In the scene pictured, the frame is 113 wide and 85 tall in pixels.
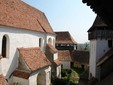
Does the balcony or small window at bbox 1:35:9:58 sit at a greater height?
the balcony

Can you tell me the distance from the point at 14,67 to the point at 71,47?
32699mm

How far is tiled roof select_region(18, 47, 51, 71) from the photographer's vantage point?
74.2 feet

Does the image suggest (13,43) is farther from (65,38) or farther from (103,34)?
(65,38)

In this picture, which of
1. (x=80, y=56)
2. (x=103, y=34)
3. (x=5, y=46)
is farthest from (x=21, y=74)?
(x=80, y=56)

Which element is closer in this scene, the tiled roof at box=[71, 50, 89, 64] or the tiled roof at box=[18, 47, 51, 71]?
the tiled roof at box=[18, 47, 51, 71]

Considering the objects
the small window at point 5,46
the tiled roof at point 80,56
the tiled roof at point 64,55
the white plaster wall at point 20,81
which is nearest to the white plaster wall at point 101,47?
the white plaster wall at point 20,81

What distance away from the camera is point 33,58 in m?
24.5

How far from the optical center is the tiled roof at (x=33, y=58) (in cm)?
2261

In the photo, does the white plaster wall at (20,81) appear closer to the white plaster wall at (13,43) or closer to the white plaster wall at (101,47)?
the white plaster wall at (13,43)

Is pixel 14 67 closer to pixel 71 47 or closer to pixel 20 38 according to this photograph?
pixel 20 38

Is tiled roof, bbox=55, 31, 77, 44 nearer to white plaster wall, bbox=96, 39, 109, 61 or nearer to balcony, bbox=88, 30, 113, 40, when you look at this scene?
white plaster wall, bbox=96, 39, 109, 61

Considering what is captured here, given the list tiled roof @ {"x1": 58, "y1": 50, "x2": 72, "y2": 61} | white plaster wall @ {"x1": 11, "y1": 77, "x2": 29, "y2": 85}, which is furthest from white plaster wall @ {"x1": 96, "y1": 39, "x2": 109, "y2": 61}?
tiled roof @ {"x1": 58, "y1": 50, "x2": 72, "y2": 61}

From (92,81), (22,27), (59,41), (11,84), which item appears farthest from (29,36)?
(59,41)

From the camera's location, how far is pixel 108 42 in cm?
2591
